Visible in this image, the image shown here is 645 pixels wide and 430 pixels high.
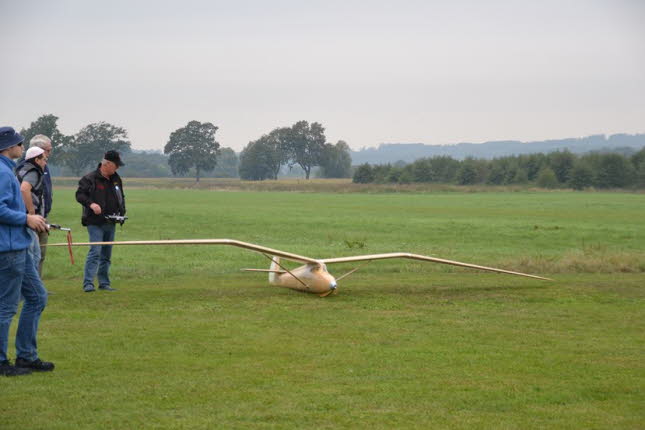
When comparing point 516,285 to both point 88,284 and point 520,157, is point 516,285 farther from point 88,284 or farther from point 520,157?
point 520,157

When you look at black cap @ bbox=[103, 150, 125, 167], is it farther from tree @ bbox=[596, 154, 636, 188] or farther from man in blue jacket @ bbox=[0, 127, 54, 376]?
tree @ bbox=[596, 154, 636, 188]

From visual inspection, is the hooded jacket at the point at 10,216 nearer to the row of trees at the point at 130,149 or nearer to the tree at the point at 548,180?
the row of trees at the point at 130,149

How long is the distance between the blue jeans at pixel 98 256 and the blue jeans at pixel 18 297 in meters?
5.18

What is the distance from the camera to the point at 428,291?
13328 mm

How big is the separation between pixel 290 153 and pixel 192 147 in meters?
25.4

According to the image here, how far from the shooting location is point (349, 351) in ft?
27.4

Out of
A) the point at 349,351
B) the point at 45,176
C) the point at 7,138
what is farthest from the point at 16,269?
the point at 45,176

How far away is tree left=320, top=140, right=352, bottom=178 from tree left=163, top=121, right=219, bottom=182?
1060 inches

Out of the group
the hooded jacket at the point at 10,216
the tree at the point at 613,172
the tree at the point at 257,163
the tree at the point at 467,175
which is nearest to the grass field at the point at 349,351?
the hooded jacket at the point at 10,216

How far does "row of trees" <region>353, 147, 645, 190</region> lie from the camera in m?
97.7

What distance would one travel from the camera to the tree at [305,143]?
154125mm

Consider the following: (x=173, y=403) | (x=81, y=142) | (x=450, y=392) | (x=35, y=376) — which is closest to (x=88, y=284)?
(x=35, y=376)

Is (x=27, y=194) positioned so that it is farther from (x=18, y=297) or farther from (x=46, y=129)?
(x=46, y=129)

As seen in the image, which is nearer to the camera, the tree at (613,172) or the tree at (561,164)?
the tree at (613,172)
